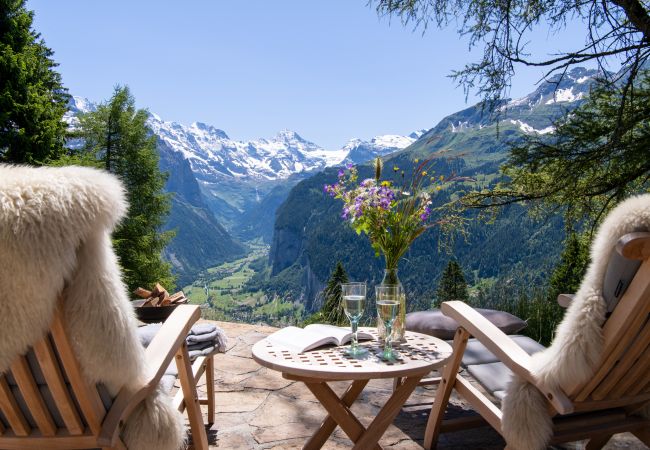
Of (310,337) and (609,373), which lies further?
(310,337)

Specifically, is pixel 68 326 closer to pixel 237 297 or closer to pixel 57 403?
pixel 57 403

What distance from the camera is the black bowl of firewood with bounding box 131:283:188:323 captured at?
272 cm

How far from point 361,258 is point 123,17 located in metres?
52.2

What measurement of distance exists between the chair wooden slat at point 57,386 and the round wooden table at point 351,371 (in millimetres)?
594

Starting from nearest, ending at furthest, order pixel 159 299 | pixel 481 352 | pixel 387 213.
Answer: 1. pixel 387 213
2. pixel 481 352
3. pixel 159 299

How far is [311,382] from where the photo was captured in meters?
1.67

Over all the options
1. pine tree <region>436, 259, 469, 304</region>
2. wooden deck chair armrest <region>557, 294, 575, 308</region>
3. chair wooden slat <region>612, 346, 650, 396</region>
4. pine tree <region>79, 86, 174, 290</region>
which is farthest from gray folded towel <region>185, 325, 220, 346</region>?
pine tree <region>79, 86, 174, 290</region>

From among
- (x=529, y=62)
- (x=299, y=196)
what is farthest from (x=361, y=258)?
(x=529, y=62)

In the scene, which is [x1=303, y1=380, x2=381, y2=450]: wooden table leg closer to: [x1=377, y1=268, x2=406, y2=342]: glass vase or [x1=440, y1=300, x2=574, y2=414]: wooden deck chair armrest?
[x1=377, y1=268, x2=406, y2=342]: glass vase

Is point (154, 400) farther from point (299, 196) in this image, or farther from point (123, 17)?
point (299, 196)

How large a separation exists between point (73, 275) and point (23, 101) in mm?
12046

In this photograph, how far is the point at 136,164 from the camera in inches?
727

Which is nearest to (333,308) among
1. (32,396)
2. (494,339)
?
(494,339)

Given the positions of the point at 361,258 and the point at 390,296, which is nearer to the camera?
the point at 390,296
